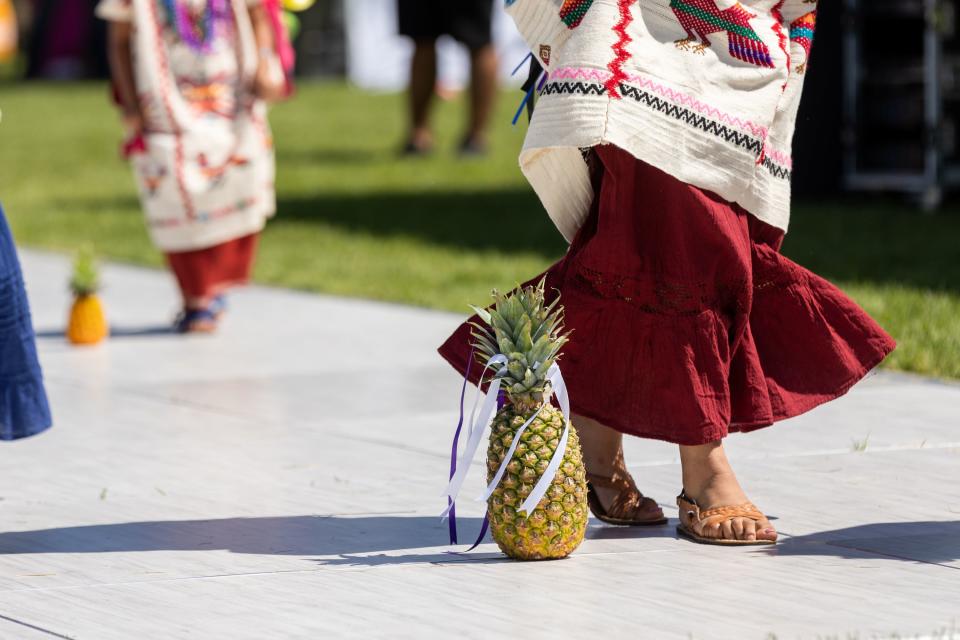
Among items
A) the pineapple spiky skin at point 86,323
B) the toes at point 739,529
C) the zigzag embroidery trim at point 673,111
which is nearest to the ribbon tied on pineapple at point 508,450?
the toes at point 739,529

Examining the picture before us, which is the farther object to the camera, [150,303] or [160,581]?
[150,303]

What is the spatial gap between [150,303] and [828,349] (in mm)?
5661

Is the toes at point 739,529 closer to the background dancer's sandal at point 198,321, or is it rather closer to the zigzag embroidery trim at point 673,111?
the zigzag embroidery trim at point 673,111

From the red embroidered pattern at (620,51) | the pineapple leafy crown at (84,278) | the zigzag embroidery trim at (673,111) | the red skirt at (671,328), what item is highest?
the red embroidered pattern at (620,51)

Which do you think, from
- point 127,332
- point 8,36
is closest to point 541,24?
point 127,332

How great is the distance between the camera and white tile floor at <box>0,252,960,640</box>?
3.72m

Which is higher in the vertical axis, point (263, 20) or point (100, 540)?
point (263, 20)

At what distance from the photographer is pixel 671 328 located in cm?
432

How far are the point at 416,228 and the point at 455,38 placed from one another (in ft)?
12.8

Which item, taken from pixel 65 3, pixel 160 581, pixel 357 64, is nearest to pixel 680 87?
pixel 160 581

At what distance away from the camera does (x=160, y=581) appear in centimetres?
409

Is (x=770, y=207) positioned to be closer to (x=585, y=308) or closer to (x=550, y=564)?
(x=585, y=308)

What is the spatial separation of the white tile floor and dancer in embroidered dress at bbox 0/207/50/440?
0.29 metres

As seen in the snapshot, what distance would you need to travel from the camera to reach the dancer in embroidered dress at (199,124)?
805 cm
